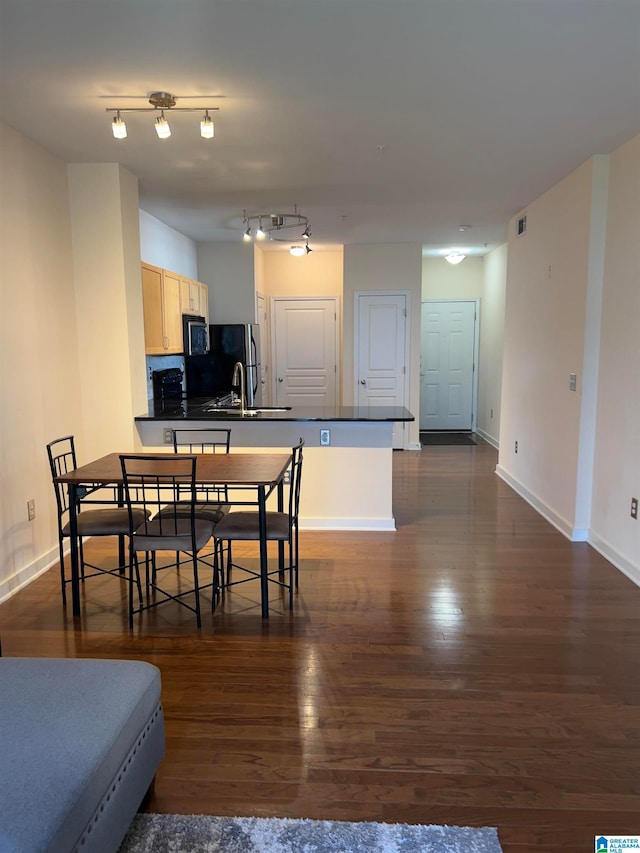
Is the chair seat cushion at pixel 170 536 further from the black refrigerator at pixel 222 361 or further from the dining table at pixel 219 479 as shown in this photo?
the black refrigerator at pixel 222 361

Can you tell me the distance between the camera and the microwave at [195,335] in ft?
19.0

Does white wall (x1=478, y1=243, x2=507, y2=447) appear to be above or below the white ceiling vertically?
below

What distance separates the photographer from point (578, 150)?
374 centimetres

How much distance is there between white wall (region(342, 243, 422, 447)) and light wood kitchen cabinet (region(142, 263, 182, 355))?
250cm

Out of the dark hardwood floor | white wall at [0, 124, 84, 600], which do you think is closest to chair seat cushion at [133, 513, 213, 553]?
the dark hardwood floor

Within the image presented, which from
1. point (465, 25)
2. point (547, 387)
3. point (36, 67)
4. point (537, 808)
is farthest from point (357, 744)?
point (547, 387)

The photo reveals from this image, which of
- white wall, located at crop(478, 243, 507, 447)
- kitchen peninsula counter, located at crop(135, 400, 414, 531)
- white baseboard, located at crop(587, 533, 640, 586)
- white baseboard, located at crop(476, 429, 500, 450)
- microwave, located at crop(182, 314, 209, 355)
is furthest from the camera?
white baseboard, located at crop(476, 429, 500, 450)

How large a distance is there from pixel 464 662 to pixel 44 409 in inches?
116

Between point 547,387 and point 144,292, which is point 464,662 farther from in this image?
point 144,292

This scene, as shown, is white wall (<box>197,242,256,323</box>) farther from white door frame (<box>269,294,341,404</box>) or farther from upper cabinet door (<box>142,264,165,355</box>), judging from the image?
upper cabinet door (<box>142,264,165,355</box>)

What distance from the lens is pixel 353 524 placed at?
4.54 metres

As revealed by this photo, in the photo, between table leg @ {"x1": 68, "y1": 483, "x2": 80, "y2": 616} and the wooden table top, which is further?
table leg @ {"x1": 68, "y1": 483, "x2": 80, "y2": 616}

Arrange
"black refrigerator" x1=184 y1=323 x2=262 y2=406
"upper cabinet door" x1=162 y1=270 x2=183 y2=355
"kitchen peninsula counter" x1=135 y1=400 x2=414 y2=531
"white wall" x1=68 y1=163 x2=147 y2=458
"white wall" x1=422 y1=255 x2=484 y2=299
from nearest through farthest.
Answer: "white wall" x1=68 y1=163 x2=147 y2=458
"kitchen peninsula counter" x1=135 y1=400 x2=414 y2=531
"upper cabinet door" x1=162 y1=270 x2=183 y2=355
"black refrigerator" x1=184 y1=323 x2=262 y2=406
"white wall" x1=422 y1=255 x2=484 y2=299

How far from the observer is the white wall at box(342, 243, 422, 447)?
7.32 metres
